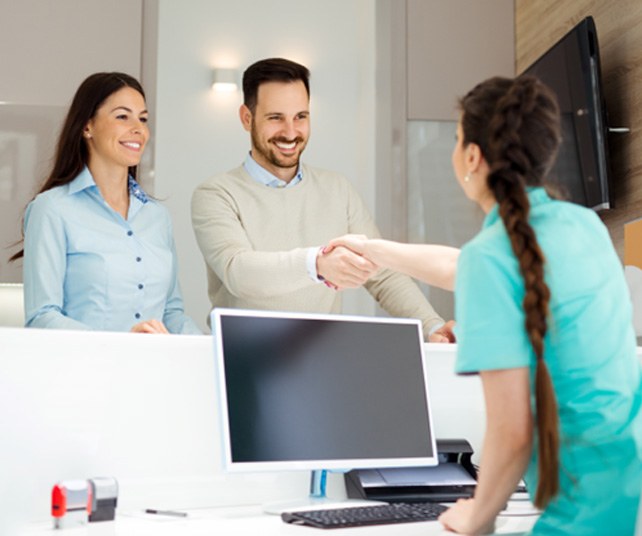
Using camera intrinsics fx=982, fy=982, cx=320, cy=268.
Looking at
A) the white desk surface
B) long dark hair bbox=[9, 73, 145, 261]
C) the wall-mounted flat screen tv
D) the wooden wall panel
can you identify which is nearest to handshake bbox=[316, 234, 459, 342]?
the white desk surface

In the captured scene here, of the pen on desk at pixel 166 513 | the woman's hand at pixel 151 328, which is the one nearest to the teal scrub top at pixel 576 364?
the pen on desk at pixel 166 513

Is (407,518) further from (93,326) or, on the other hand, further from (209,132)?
(209,132)

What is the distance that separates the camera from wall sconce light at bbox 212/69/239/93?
16.6 ft

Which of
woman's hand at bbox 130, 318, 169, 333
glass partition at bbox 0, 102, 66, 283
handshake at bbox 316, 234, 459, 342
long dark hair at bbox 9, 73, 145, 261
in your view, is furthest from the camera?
glass partition at bbox 0, 102, 66, 283

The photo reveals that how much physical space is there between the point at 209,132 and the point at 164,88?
32 cm

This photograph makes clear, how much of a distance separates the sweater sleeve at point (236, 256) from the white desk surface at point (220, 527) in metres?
0.87

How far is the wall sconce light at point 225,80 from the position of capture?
5.06m

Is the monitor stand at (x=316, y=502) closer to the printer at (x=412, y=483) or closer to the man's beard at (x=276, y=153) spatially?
the printer at (x=412, y=483)

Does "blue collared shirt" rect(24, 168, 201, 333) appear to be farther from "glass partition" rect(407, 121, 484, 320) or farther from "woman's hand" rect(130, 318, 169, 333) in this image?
"glass partition" rect(407, 121, 484, 320)

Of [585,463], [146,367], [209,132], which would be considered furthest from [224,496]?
[209,132]

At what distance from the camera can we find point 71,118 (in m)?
2.90

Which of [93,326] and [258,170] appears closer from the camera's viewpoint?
[93,326]

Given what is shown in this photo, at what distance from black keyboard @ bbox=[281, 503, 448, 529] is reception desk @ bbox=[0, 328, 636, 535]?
4 cm

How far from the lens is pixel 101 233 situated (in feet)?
8.97
